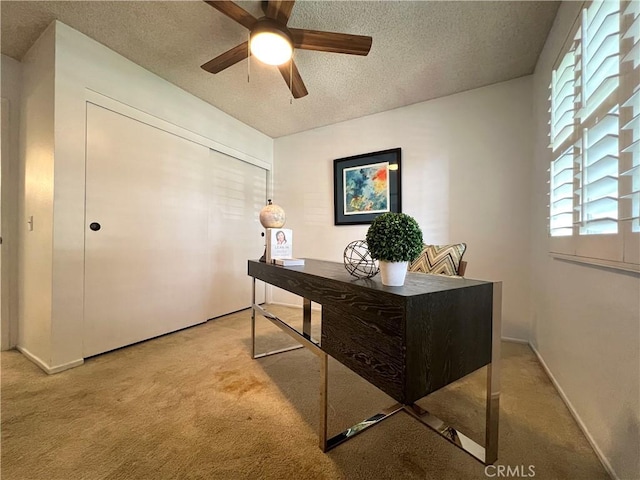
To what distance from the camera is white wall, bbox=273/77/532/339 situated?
7.64ft

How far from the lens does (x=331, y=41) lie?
5.16ft

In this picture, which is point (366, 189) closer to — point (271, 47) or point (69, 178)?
point (271, 47)

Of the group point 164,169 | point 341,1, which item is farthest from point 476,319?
point 164,169

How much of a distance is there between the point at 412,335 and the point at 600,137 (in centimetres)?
125

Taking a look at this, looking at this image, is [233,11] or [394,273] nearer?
[394,273]

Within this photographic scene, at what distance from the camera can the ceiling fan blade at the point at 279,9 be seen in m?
1.40

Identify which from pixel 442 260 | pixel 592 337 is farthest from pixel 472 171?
pixel 592 337

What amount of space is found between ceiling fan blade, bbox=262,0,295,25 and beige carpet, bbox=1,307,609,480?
2.21 meters

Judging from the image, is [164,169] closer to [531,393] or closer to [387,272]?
[387,272]

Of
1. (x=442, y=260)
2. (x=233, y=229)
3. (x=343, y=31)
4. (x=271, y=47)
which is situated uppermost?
(x=343, y=31)

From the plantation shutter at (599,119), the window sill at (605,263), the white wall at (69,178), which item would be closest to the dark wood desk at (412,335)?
the window sill at (605,263)

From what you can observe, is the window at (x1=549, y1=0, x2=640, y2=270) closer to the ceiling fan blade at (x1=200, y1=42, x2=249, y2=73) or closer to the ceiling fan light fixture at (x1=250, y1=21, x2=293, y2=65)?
the ceiling fan light fixture at (x1=250, y1=21, x2=293, y2=65)

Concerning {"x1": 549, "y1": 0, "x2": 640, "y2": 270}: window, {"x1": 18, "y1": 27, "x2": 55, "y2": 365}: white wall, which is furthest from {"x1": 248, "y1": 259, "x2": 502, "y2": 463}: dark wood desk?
{"x1": 18, "y1": 27, "x2": 55, "y2": 365}: white wall

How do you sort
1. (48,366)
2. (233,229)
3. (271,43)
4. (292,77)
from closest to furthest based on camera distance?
(271,43)
(48,366)
(292,77)
(233,229)
